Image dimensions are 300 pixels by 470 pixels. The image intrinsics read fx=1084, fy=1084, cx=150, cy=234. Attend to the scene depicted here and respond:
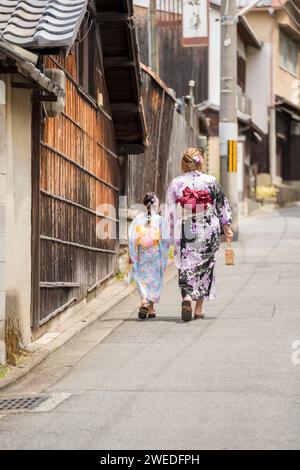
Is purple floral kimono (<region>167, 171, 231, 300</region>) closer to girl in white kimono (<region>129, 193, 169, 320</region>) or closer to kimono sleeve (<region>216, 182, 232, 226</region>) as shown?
kimono sleeve (<region>216, 182, 232, 226</region>)

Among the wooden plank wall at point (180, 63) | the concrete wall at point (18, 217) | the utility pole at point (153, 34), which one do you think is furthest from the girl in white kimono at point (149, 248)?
the wooden plank wall at point (180, 63)

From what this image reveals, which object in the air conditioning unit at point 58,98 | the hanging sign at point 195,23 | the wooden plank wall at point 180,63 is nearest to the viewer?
the air conditioning unit at point 58,98

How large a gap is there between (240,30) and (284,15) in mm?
5546


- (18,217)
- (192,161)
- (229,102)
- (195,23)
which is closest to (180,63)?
(195,23)

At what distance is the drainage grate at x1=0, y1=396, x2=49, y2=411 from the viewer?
8.53 metres

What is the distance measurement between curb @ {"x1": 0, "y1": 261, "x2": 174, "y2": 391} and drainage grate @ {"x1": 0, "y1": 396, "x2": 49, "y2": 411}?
438 millimetres

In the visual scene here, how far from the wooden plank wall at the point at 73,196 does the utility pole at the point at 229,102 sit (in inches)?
327

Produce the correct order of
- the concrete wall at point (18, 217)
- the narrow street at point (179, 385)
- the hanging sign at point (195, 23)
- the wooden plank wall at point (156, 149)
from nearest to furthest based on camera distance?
1. the narrow street at point (179, 385)
2. the concrete wall at point (18, 217)
3. the wooden plank wall at point (156, 149)
4. the hanging sign at point (195, 23)

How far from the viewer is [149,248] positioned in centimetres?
1398

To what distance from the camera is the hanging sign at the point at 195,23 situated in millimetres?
29125

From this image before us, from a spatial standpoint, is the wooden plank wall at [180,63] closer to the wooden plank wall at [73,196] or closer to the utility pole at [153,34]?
the utility pole at [153,34]

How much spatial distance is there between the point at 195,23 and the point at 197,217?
16692mm

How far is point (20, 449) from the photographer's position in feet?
23.1

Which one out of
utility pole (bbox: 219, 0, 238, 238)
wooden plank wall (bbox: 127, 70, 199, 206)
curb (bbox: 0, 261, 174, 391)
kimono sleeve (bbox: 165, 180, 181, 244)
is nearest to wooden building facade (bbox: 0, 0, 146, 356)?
curb (bbox: 0, 261, 174, 391)
